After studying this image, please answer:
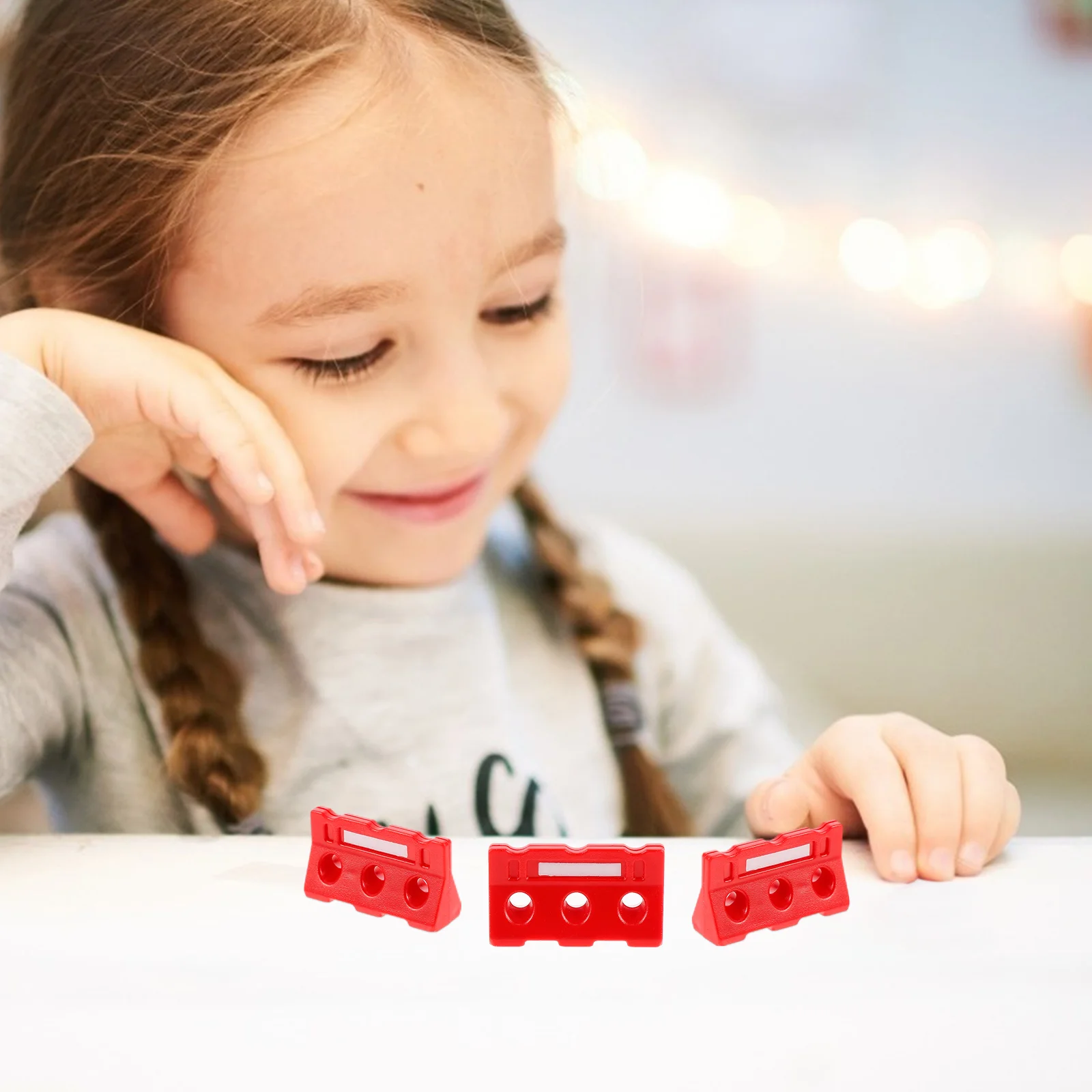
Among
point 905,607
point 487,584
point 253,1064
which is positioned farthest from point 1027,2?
point 253,1064

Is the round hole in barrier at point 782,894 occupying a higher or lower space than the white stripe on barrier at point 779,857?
lower

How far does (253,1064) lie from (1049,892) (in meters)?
0.29

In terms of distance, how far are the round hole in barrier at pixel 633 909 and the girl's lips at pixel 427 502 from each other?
0.28 meters

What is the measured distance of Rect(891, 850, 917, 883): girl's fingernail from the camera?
19.7 inches

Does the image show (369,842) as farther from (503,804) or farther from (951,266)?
(951,266)

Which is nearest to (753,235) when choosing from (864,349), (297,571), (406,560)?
(864,349)

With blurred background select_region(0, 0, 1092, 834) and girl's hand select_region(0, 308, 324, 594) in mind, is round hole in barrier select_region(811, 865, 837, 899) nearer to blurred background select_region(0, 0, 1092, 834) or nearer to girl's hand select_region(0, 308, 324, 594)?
girl's hand select_region(0, 308, 324, 594)

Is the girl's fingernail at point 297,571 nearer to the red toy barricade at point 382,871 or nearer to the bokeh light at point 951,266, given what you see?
the red toy barricade at point 382,871

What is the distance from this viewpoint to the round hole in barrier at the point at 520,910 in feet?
1.47

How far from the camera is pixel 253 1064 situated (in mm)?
393

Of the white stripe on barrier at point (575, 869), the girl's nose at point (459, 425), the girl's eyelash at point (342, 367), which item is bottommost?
the white stripe on barrier at point (575, 869)

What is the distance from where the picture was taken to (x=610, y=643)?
785 millimetres

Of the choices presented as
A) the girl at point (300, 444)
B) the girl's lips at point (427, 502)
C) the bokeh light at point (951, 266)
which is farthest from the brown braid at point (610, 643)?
the bokeh light at point (951, 266)

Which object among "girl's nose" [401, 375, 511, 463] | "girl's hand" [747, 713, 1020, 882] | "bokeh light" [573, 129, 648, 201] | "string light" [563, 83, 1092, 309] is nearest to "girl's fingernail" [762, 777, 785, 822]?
"girl's hand" [747, 713, 1020, 882]
